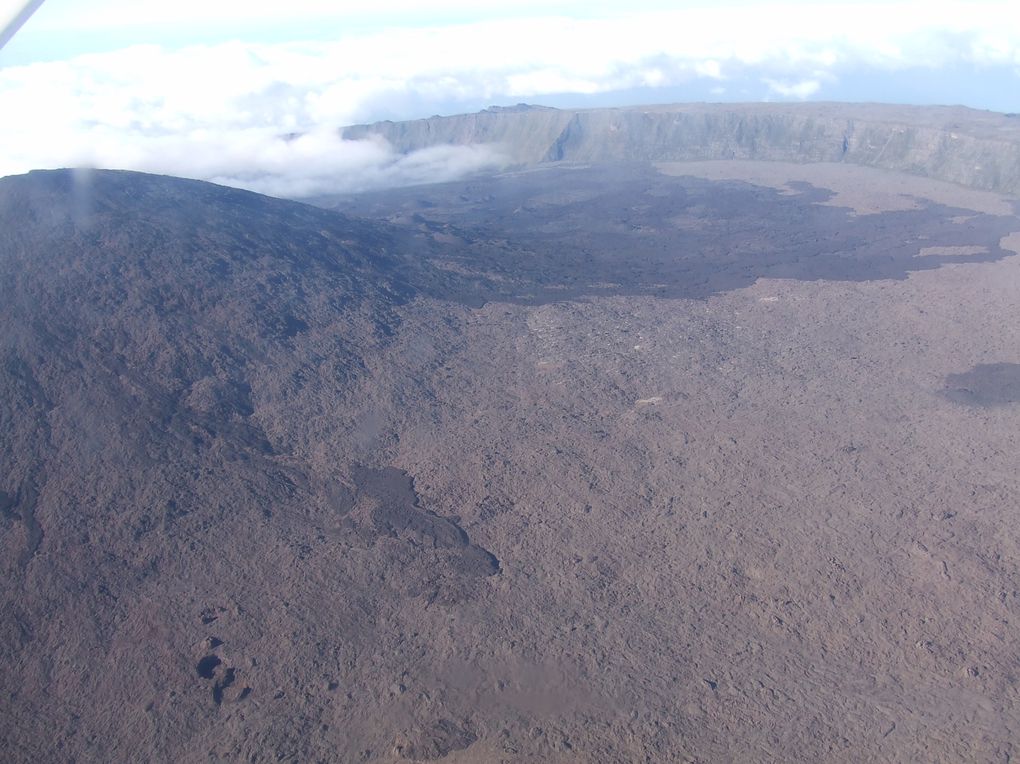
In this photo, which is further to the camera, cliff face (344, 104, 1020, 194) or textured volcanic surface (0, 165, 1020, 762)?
cliff face (344, 104, 1020, 194)

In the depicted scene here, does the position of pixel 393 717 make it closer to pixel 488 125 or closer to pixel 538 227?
pixel 538 227

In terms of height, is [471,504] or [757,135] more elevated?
[757,135]

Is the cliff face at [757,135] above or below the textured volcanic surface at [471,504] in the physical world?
above

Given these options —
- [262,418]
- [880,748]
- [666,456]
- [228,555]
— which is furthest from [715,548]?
[262,418]

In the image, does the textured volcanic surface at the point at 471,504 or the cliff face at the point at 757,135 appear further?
the cliff face at the point at 757,135

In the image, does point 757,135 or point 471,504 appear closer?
point 471,504
